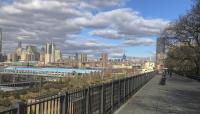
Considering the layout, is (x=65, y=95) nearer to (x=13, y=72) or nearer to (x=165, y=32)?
(x=165, y=32)

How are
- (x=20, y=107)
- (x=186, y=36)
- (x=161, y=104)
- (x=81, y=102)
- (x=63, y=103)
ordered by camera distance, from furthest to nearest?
(x=186, y=36) < (x=161, y=104) < (x=81, y=102) < (x=63, y=103) < (x=20, y=107)

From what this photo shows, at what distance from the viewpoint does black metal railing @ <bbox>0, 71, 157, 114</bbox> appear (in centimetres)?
615

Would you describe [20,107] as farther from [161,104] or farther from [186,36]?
[186,36]

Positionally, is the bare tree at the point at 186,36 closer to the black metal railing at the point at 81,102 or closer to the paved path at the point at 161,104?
the paved path at the point at 161,104

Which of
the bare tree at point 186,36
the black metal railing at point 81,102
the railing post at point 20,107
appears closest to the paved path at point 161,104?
the black metal railing at point 81,102

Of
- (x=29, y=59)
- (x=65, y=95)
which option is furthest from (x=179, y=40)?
(x=29, y=59)

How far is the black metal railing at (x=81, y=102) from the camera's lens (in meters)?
6.15

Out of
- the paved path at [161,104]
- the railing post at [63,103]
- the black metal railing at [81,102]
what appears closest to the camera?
the black metal railing at [81,102]

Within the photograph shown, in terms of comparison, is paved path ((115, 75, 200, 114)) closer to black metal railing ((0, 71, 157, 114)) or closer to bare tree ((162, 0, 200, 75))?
black metal railing ((0, 71, 157, 114))

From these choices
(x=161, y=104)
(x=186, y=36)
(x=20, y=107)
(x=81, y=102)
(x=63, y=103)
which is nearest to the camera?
(x=20, y=107)

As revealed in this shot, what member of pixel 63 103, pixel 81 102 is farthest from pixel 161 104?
pixel 63 103

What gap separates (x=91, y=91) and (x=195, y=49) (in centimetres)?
5138

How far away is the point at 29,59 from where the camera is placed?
15762 centimetres

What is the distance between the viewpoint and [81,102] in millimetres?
9062
